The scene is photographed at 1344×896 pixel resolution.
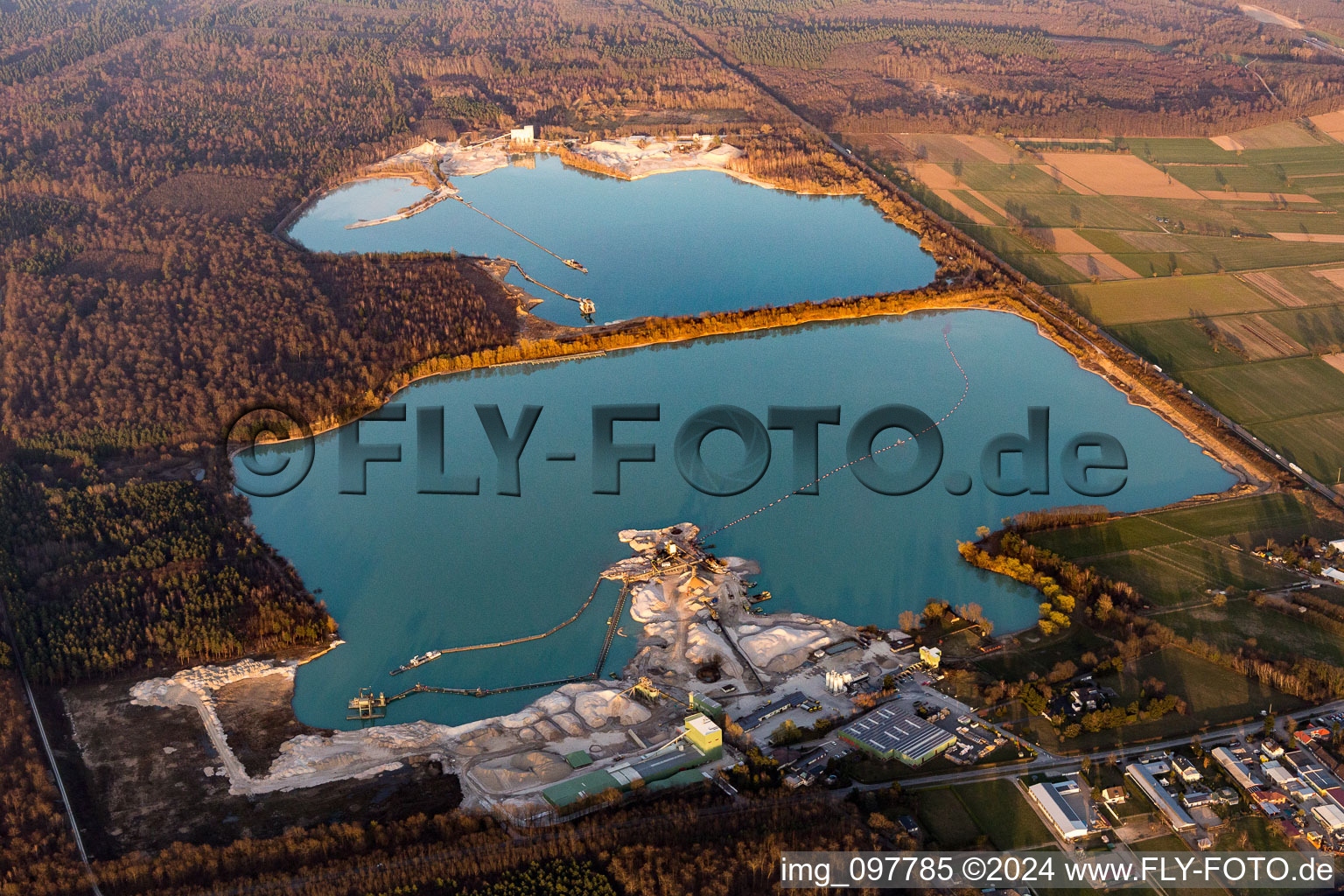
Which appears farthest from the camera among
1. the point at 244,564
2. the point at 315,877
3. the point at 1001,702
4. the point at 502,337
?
the point at 502,337

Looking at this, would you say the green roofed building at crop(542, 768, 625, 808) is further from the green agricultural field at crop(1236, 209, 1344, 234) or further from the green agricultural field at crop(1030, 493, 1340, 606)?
the green agricultural field at crop(1236, 209, 1344, 234)

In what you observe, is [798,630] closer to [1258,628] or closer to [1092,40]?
[1258,628]

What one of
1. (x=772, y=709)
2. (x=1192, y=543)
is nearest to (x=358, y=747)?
(x=772, y=709)

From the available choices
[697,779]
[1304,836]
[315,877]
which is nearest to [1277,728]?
[1304,836]

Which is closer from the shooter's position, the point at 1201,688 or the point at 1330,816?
the point at 1330,816

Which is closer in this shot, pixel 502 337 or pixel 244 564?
pixel 244 564

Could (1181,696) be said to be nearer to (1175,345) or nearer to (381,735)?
(381,735)

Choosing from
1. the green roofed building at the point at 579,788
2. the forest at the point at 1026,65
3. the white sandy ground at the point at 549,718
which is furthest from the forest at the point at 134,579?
the forest at the point at 1026,65

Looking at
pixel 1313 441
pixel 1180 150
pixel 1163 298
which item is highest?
pixel 1180 150
